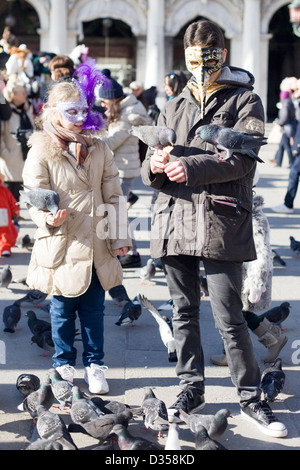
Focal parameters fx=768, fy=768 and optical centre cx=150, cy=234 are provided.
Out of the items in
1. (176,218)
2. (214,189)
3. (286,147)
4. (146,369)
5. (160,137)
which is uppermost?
(160,137)

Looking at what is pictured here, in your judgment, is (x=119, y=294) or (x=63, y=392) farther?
(x=119, y=294)

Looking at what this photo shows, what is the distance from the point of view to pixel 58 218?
4.27 m

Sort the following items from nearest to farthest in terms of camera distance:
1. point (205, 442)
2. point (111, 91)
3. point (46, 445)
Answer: point (46, 445) → point (205, 442) → point (111, 91)

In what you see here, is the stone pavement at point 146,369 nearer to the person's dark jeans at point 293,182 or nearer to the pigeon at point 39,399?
the pigeon at point 39,399

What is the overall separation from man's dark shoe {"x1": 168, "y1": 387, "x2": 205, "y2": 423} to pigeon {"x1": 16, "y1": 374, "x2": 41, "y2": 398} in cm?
79

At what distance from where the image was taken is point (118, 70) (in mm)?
25906


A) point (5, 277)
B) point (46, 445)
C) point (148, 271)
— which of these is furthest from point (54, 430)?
point (148, 271)

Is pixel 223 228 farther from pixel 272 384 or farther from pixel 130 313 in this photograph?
pixel 130 313

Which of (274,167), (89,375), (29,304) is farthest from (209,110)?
(274,167)

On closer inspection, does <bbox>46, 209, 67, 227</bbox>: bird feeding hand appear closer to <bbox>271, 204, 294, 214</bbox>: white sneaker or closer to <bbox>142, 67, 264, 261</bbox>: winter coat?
<bbox>142, 67, 264, 261</bbox>: winter coat

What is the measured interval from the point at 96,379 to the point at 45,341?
76cm

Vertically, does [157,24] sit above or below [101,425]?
above

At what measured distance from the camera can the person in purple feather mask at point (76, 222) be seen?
442cm

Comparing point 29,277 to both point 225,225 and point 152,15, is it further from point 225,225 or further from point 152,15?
point 152,15
